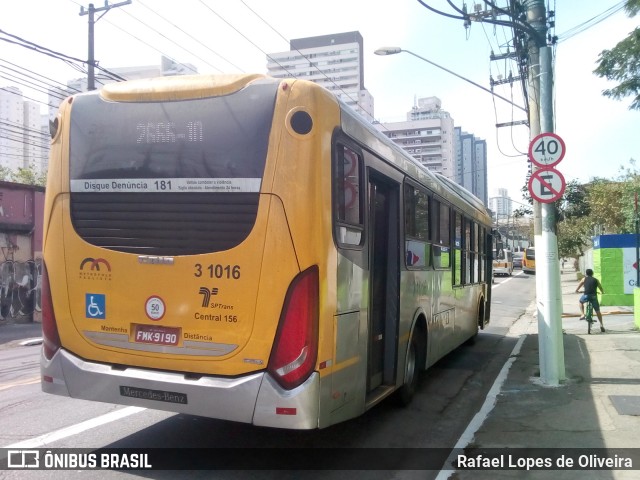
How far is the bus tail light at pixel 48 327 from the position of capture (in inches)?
188

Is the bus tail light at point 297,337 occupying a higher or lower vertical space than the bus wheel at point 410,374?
higher

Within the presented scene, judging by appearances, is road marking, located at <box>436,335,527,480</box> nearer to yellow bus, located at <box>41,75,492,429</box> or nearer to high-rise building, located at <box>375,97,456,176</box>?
yellow bus, located at <box>41,75,492,429</box>

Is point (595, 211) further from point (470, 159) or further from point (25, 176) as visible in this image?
point (25, 176)

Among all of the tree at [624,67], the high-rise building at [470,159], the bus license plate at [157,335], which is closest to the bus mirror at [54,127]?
the bus license plate at [157,335]

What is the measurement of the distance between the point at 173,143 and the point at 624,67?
33.3 feet

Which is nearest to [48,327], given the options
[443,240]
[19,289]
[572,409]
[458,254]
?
[443,240]

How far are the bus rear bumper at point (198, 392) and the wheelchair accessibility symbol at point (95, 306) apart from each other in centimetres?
40

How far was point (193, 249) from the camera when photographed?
4.36 meters

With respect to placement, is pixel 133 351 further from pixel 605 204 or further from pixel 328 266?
pixel 605 204

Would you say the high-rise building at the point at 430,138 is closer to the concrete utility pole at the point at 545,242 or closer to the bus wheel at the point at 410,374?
the concrete utility pole at the point at 545,242

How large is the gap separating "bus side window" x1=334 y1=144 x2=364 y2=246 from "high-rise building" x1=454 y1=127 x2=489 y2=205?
3730cm

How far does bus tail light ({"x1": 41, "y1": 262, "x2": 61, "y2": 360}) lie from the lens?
477cm

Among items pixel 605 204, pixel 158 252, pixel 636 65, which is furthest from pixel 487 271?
pixel 605 204

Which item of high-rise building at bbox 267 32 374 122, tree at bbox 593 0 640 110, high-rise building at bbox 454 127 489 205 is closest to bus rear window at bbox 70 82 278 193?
tree at bbox 593 0 640 110
